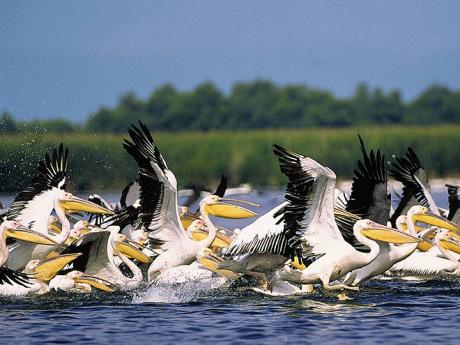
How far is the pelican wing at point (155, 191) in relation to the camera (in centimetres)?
930

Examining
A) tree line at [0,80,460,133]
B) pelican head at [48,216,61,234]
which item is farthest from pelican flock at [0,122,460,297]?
tree line at [0,80,460,133]

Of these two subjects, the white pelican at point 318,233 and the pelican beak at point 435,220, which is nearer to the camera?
the white pelican at point 318,233

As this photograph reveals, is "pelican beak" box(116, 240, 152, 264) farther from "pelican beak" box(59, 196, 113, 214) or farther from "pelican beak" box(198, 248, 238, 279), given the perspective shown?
"pelican beak" box(198, 248, 238, 279)

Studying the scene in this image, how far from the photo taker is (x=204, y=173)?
24578mm

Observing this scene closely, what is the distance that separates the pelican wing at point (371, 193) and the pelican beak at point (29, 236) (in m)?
2.70

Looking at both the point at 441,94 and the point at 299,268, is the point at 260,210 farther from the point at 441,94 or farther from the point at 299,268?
the point at 441,94

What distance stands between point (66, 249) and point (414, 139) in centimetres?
1687

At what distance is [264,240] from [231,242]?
0.50 metres

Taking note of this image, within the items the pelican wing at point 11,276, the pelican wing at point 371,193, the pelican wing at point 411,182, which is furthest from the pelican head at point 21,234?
the pelican wing at point 411,182

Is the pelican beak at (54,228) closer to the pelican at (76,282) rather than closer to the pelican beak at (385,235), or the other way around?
the pelican at (76,282)

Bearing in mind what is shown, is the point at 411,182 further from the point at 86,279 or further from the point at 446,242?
the point at 86,279

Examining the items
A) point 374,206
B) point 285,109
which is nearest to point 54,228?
point 374,206

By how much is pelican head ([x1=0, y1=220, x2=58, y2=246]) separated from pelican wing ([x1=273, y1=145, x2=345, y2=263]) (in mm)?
2050

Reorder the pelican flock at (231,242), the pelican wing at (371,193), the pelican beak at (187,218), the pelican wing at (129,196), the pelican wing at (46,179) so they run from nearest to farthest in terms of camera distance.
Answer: the pelican flock at (231,242) < the pelican wing at (371,193) < the pelican wing at (46,179) < the pelican beak at (187,218) < the pelican wing at (129,196)
